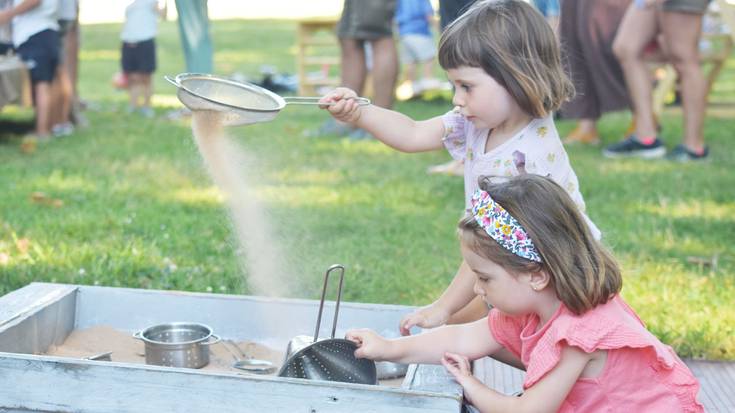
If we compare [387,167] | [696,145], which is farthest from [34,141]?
[696,145]

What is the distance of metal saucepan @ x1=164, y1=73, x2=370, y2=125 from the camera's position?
221 cm

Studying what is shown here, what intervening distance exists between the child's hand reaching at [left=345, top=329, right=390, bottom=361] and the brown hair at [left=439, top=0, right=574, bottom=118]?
23.7 inches

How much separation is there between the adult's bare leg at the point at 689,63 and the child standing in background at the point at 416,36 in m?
3.42

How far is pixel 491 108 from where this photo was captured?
226 centimetres

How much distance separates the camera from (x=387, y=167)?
202 inches

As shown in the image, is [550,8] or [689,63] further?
[550,8]

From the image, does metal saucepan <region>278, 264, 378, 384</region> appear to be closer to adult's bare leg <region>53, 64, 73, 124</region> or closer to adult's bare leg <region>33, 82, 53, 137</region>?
adult's bare leg <region>33, 82, 53, 137</region>

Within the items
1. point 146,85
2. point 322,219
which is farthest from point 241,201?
point 146,85

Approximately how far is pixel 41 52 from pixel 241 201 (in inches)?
147

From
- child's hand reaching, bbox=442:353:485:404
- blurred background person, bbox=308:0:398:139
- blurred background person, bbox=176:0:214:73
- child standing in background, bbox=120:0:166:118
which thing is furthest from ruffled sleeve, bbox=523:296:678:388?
child standing in background, bbox=120:0:166:118

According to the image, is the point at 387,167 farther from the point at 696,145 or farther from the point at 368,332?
the point at 368,332

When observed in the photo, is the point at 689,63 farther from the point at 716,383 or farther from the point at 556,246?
the point at 556,246

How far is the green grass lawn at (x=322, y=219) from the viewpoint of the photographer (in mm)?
3143

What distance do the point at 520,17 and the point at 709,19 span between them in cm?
574
